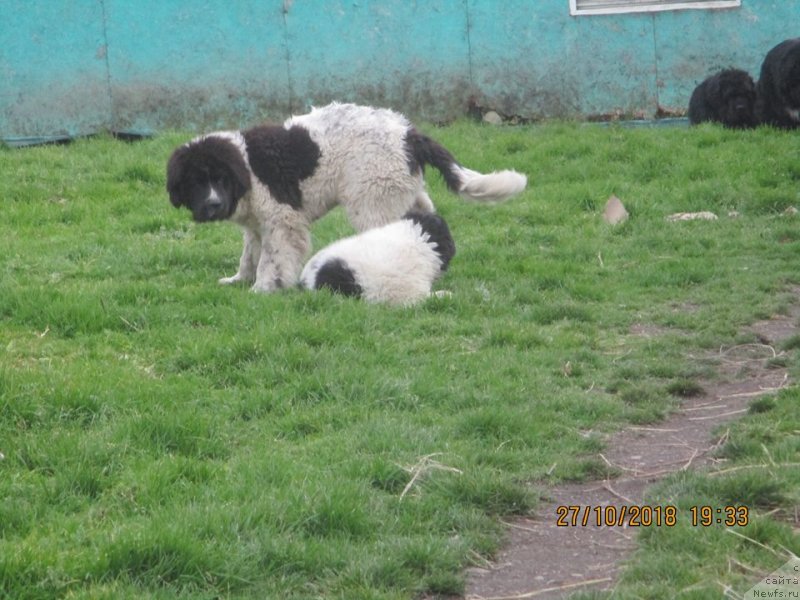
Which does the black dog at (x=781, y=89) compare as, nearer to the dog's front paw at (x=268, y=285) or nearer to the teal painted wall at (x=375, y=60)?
the teal painted wall at (x=375, y=60)

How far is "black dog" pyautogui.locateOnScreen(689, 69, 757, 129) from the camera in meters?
14.7

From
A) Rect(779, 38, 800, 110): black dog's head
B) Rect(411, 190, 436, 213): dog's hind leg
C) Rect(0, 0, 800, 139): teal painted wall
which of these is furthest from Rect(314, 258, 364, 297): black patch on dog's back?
Rect(779, 38, 800, 110): black dog's head

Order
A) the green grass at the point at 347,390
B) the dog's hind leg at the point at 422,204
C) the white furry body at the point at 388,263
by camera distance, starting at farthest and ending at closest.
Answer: the dog's hind leg at the point at 422,204 → the white furry body at the point at 388,263 → the green grass at the point at 347,390

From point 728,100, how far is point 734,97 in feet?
0.27

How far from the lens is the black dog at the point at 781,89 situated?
1438 cm

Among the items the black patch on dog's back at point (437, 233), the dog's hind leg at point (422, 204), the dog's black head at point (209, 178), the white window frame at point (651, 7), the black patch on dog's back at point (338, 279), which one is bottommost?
the black patch on dog's back at point (338, 279)

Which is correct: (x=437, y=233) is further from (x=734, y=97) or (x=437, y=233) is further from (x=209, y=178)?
(x=734, y=97)

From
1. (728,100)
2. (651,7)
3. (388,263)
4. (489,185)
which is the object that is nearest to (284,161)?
(388,263)

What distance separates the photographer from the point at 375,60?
1591 centimetres

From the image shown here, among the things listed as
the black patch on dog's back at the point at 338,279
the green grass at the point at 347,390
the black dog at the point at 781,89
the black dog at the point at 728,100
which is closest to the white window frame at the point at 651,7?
the black dog at the point at 781,89

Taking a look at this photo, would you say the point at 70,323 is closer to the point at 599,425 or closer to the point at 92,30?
the point at 599,425

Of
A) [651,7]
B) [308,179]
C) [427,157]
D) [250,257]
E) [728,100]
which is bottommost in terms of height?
[250,257]

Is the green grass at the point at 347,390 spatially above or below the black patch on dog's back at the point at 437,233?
below

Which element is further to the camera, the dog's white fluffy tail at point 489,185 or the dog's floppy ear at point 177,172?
the dog's white fluffy tail at point 489,185
